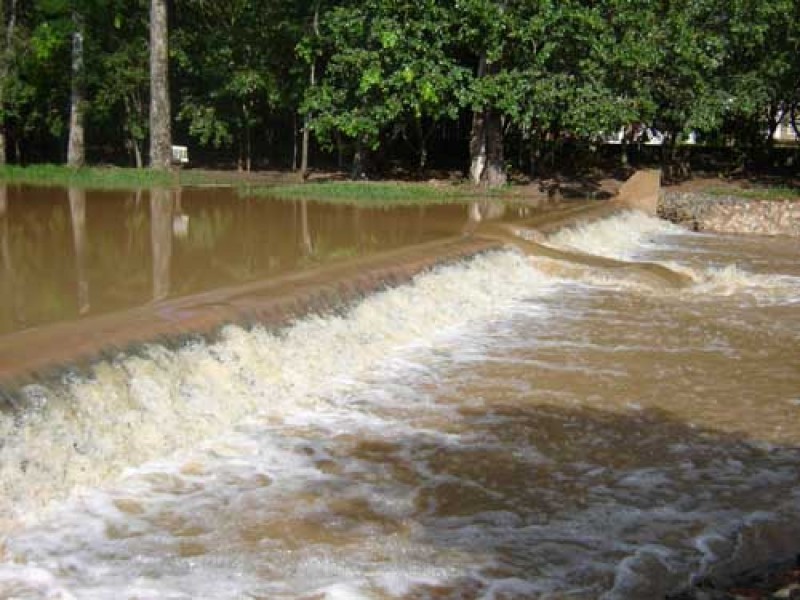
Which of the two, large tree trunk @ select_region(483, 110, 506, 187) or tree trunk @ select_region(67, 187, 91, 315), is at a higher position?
large tree trunk @ select_region(483, 110, 506, 187)

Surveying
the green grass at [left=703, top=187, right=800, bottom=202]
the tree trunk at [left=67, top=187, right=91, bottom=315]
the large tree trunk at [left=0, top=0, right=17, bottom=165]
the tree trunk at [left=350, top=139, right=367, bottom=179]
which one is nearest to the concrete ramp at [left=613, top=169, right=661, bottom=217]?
the green grass at [left=703, top=187, right=800, bottom=202]

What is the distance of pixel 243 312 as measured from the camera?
668 cm

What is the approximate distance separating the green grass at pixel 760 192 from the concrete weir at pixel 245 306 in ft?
34.8

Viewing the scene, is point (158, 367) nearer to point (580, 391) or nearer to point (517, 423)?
point (517, 423)

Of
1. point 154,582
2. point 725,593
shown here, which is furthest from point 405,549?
point 725,593

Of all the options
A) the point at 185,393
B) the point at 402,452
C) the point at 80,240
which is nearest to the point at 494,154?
the point at 80,240

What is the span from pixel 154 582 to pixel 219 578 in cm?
26

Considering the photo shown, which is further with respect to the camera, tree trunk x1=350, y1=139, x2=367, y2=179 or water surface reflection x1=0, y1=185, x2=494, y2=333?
tree trunk x1=350, y1=139, x2=367, y2=179

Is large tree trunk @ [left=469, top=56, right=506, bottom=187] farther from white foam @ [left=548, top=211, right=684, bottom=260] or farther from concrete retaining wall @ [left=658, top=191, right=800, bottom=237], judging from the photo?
white foam @ [left=548, top=211, right=684, bottom=260]

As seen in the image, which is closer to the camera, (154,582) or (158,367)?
(154,582)

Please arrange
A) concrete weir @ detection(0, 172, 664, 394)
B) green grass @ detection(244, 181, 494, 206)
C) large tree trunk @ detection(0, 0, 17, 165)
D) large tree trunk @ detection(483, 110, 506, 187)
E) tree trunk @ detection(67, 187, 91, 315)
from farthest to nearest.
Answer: large tree trunk @ detection(0, 0, 17, 165), large tree trunk @ detection(483, 110, 506, 187), green grass @ detection(244, 181, 494, 206), tree trunk @ detection(67, 187, 91, 315), concrete weir @ detection(0, 172, 664, 394)

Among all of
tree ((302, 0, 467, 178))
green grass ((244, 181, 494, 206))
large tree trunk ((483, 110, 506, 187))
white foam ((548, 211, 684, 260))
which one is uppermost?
tree ((302, 0, 467, 178))

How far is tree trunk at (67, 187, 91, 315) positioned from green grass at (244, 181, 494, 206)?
146 inches

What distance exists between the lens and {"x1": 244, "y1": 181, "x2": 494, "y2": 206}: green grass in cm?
1905
